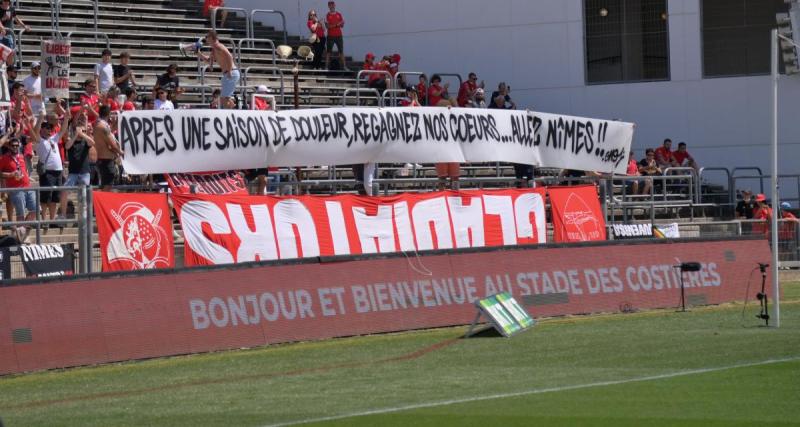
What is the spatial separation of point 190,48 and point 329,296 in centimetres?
1249

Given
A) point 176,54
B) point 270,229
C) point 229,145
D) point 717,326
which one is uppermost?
point 176,54

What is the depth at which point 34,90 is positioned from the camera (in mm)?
25266

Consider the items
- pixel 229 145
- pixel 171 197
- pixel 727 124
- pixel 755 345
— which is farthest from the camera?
pixel 727 124

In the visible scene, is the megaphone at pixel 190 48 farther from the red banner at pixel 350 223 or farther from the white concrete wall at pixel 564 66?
the white concrete wall at pixel 564 66

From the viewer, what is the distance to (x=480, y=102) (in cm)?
3350

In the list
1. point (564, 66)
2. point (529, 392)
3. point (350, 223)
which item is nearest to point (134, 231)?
point (350, 223)

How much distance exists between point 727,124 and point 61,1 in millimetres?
18722

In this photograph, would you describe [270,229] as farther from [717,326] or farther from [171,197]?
[717,326]

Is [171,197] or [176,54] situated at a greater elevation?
[176,54]

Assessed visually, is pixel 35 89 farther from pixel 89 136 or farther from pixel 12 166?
pixel 12 166

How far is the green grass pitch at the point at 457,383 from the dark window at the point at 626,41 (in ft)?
72.3

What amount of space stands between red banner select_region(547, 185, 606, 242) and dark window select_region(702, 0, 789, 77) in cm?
1569

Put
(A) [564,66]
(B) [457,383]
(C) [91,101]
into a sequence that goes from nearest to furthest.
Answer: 1. (B) [457,383]
2. (C) [91,101]
3. (A) [564,66]

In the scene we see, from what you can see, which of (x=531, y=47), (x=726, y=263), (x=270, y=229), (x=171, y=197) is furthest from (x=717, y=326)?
(x=531, y=47)
